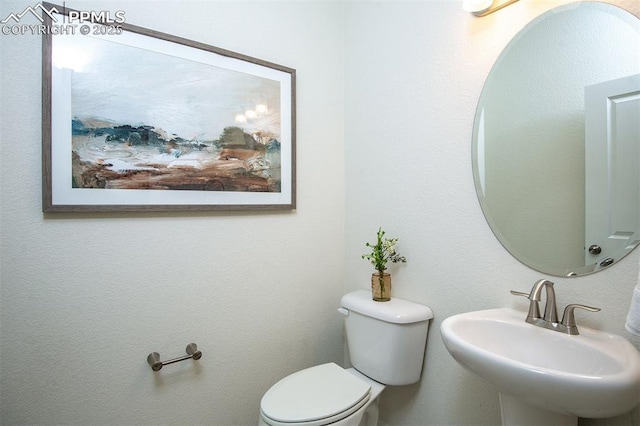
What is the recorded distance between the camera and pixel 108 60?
116cm

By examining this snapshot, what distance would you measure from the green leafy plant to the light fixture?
94 cm

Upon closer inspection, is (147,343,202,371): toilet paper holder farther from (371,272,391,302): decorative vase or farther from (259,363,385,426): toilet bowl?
(371,272,391,302): decorative vase

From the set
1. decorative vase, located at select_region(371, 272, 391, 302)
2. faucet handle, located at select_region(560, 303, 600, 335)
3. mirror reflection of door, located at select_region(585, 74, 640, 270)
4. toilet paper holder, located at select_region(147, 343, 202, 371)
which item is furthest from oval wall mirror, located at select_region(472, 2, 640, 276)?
toilet paper holder, located at select_region(147, 343, 202, 371)

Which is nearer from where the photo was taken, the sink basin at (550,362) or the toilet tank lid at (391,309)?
the sink basin at (550,362)

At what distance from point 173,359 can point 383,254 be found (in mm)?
996

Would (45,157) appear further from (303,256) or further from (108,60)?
(303,256)

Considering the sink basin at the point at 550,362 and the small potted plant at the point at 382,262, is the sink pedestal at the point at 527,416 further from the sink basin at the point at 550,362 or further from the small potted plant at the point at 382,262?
the small potted plant at the point at 382,262

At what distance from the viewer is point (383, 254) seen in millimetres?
1530

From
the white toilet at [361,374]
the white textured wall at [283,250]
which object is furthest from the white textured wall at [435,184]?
the white toilet at [361,374]

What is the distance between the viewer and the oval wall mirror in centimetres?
91

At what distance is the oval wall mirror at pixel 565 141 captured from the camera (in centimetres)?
91

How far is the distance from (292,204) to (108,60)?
916 millimetres

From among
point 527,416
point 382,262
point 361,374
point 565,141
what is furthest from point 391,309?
point 565,141

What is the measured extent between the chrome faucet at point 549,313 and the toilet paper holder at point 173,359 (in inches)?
46.9
